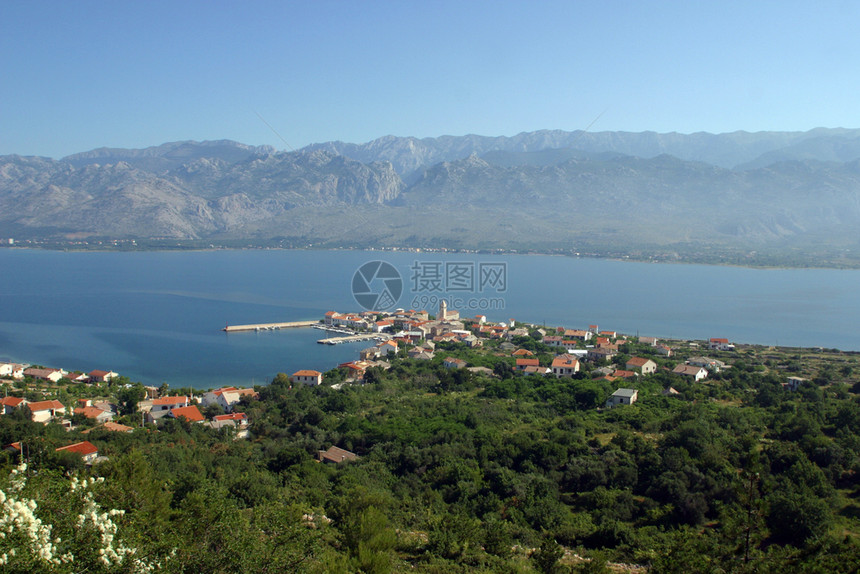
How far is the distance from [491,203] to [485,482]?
10744 centimetres

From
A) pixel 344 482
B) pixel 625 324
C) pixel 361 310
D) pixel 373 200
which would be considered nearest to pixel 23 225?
pixel 373 200

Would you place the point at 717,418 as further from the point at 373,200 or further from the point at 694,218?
the point at 373,200

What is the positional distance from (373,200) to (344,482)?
123 meters

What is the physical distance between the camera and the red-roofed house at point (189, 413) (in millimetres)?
13307

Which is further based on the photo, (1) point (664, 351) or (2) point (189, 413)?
(1) point (664, 351)

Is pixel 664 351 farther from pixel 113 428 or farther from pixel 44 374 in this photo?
pixel 44 374

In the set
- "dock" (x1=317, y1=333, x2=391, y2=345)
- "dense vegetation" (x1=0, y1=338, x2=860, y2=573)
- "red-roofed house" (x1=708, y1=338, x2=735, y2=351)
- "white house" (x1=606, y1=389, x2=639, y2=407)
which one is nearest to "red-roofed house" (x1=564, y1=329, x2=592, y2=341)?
"red-roofed house" (x1=708, y1=338, x2=735, y2=351)

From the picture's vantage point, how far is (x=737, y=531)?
18.0 ft

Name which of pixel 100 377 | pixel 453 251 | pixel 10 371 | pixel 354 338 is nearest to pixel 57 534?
pixel 100 377

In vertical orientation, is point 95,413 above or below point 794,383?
below

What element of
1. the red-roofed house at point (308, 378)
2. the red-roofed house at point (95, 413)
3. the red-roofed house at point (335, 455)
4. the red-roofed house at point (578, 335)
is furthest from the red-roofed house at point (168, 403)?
the red-roofed house at point (578, 335)

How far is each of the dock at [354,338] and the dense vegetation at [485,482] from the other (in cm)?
957

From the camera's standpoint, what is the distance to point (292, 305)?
3584cm

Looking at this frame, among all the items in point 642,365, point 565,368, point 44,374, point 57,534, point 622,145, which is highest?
point 622,145
